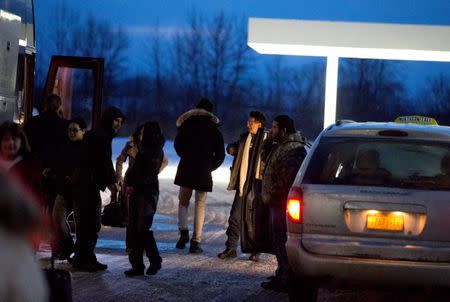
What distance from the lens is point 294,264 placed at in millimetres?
8672

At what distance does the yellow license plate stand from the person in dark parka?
3.41m

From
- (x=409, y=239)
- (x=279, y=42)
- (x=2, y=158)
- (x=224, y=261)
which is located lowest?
(x=224, y=261)

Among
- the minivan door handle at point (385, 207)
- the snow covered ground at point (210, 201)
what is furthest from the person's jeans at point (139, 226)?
the snow covered ground at point (210, 201)

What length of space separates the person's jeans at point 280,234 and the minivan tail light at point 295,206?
1796 millimetres

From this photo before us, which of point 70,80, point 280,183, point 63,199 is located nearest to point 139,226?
point 63,199

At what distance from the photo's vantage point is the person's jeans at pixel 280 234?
10.6m

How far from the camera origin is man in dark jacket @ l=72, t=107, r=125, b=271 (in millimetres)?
11430

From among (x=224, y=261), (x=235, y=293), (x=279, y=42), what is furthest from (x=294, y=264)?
(x=279, y=42)

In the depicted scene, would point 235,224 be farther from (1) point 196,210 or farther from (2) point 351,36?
(2) point 351,36

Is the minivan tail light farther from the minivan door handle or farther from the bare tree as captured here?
the bare tree

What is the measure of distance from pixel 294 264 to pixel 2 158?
2.54m

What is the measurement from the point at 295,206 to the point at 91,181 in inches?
137

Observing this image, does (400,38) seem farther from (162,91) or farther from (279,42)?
(162,91)

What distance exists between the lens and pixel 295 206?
8656 millimetres
